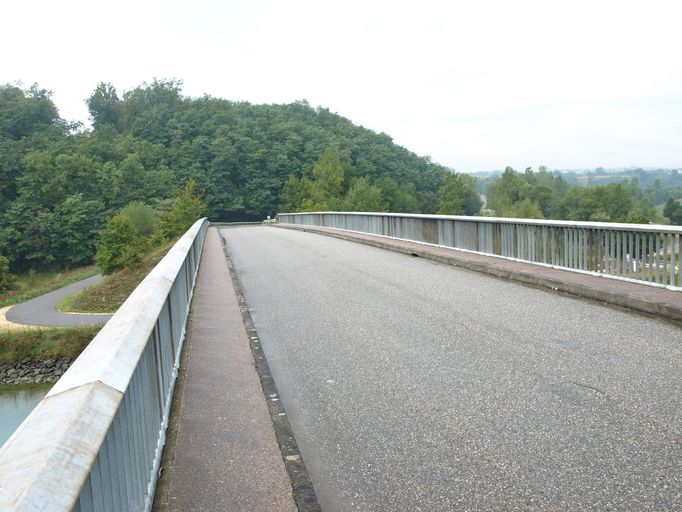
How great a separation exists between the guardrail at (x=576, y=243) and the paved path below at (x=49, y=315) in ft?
113

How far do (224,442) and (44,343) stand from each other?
142ft

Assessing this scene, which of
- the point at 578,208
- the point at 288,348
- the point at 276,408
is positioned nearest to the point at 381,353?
the point at 288,348

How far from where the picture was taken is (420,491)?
3.87 meters

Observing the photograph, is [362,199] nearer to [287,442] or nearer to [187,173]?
[187,173]

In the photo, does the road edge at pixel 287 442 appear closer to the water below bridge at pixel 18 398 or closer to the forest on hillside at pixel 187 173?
the water below bridge at pixel 18 398

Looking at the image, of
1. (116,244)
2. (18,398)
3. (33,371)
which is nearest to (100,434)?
(18,398)

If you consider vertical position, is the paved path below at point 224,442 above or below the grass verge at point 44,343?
above

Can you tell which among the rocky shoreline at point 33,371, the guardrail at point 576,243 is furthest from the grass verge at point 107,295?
the guardrail at point 576,243

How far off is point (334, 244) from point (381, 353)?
56.3ft

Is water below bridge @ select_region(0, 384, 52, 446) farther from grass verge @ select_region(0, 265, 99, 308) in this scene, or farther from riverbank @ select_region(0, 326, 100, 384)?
grass verge @ select_region(0, 265, 99, 308)

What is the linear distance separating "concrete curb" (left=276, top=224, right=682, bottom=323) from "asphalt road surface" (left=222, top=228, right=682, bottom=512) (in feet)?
0.92

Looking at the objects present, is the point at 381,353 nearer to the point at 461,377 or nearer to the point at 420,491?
the point at 461,377

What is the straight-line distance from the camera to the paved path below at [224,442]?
144 inches

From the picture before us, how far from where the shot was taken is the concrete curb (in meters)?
8.70
